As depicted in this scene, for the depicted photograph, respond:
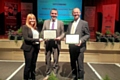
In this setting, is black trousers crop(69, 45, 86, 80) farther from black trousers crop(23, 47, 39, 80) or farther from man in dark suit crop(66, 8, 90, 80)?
black trousers crop(23, 47, 39, 80)

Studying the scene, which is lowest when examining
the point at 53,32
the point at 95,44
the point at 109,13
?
the point at 95,44

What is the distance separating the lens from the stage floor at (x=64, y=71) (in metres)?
4.41

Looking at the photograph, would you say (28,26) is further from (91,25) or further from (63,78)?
(91,25)

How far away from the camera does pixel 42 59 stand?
6.01 meters

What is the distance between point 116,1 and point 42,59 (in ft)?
13.4

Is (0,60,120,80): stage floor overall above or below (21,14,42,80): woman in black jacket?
below

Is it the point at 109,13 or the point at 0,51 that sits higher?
the point at 109,13

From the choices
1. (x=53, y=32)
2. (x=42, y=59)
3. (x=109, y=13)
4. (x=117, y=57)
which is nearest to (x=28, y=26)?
(x=53, y=32)

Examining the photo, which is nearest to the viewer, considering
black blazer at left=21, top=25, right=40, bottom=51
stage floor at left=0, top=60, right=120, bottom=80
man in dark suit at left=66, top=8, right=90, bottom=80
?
black blazer at left=21, top=25, right=40, bottom=51

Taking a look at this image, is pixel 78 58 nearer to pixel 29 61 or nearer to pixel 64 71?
pixel 29 61

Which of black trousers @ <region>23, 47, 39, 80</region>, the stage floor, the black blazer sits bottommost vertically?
the stage floor

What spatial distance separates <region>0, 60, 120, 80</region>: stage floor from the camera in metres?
4.41

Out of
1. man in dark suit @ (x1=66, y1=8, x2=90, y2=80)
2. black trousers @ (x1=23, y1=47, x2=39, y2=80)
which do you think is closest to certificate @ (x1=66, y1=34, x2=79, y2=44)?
man in dark suit @ (x1=66, y1=8, x2=90, y2=80)

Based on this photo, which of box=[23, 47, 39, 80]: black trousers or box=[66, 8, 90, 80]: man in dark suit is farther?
box=[66, 8, 90, 80]: man in dark suit
